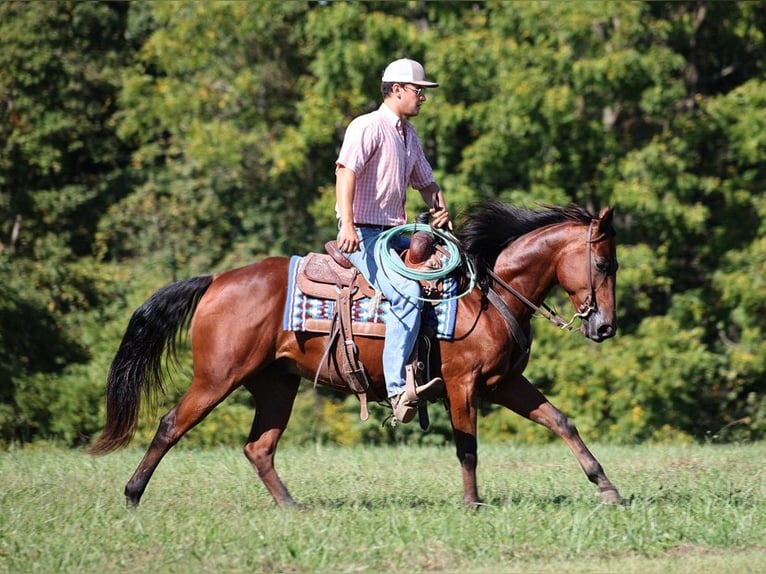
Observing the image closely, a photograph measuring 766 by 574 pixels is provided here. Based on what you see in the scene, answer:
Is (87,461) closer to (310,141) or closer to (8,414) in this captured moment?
(8,414)

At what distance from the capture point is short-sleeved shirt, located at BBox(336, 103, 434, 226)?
24.7 feet

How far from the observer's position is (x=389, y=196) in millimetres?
7789

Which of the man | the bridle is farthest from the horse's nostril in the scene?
the man

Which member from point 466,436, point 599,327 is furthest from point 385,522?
point 599,327

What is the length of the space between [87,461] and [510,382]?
4446mm

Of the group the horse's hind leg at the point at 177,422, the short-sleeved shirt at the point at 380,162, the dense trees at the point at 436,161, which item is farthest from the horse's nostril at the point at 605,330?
the dense trees at the point at 436,161

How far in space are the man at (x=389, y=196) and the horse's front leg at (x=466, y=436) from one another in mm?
304

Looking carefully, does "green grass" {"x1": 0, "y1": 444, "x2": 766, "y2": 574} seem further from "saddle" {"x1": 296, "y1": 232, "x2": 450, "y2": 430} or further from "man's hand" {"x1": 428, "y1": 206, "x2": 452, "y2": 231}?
"man's hand" {"x1": 428, "y1": 206, "x2": 452, "y2": 231}

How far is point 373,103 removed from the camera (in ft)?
61.1

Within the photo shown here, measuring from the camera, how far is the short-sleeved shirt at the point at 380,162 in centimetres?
754

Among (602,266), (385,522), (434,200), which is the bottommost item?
(385,522)

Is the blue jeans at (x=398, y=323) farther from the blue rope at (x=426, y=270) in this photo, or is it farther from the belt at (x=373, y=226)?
the belt at (x=373, y=226)

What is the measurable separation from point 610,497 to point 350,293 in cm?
219

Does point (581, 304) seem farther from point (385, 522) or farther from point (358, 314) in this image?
point (385, 522)
